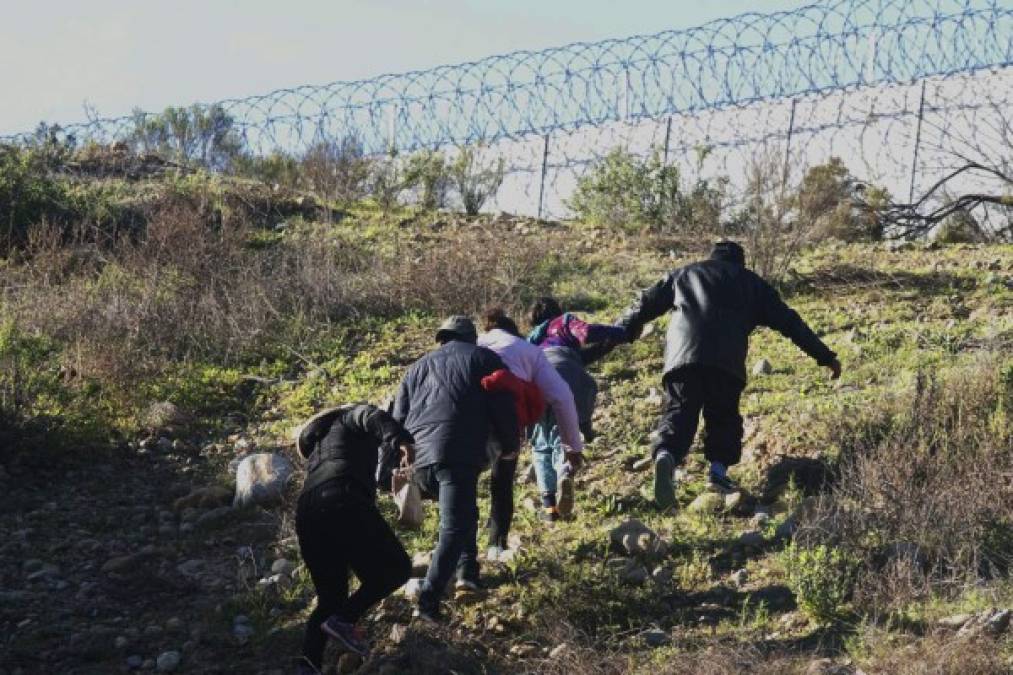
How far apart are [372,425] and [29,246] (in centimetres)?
951

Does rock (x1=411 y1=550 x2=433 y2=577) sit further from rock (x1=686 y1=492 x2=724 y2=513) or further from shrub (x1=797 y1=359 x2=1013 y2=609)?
shrub (x1=797 y1=359 x2=1013 y2=609)

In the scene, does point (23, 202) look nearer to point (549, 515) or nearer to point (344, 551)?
point (549, 515)

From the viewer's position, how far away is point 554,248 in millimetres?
15766

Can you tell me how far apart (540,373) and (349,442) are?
1.50 meters

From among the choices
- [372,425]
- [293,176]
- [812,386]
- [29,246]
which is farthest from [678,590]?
[293,176]

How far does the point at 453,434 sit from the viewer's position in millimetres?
7633

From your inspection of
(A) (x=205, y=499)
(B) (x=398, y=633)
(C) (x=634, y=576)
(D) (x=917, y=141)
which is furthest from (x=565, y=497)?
(D) (x=917, y=141)

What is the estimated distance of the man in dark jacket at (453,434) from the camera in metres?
7.61

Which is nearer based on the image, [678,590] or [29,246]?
[678,590]

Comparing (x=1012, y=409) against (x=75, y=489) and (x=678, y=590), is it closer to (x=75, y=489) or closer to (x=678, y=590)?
(x=678, y=590)

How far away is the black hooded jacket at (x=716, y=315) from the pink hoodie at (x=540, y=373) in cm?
85

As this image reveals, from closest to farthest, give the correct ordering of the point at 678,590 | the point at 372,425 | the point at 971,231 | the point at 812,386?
the point at 372,425
the point at 678,590
the point at 812,386
the point at 971,231

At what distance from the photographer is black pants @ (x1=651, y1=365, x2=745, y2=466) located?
8.85 m

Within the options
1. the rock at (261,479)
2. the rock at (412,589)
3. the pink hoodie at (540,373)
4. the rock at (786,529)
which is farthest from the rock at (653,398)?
the rock at (412,589)
